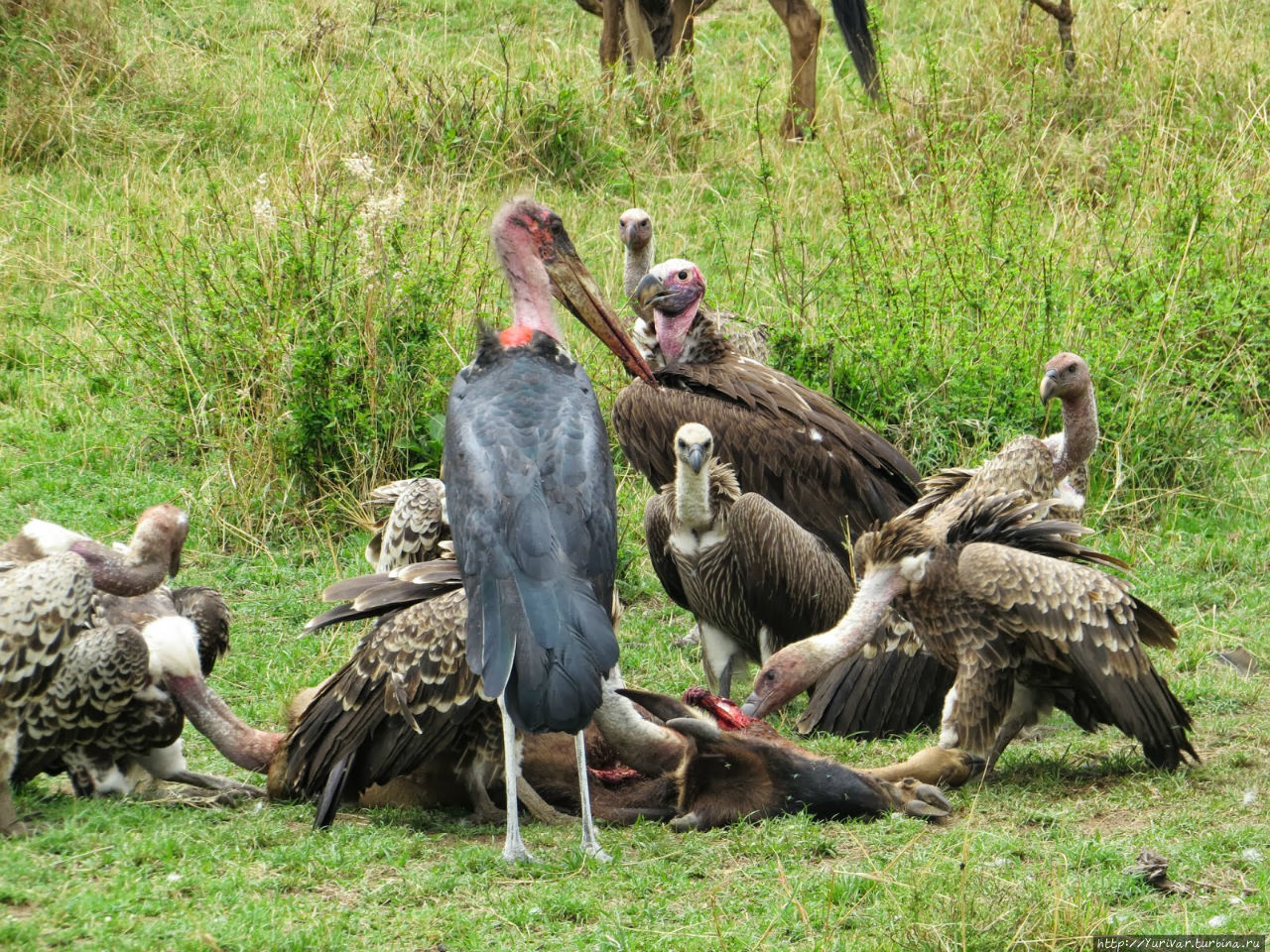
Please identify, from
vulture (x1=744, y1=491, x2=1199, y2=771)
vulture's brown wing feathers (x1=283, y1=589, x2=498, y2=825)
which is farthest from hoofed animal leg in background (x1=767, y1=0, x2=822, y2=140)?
vulture's brown wing feathers (x1=283, y1=589, x2=498, y2=825)

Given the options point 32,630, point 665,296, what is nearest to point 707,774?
point 32,630

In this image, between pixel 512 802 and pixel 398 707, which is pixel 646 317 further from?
pixel 512 802

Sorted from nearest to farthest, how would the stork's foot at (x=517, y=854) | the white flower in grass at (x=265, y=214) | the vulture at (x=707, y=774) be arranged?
1. the stork's foot at (x=517, y=854)
2. the vulture at (x=707, y=774)
3. the white flower in grass at (x=265, y=214)

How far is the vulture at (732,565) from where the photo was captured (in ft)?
19.7

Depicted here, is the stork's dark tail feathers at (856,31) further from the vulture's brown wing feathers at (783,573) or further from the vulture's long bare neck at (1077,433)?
the vulture's brown wing feathers at (783,573)

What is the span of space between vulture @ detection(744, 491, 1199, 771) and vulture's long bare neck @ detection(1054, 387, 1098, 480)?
1148mm

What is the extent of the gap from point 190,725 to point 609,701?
161 cm

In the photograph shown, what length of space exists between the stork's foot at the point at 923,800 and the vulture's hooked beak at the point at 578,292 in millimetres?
1913

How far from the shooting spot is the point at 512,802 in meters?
4.44

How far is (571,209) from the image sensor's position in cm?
1026

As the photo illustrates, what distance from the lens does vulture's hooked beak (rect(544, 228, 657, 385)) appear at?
222 inches

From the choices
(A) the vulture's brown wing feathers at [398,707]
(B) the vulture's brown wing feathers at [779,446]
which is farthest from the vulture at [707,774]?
(B) the vulture's brown wing feathers at [779,446]

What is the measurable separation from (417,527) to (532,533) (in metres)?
1.63

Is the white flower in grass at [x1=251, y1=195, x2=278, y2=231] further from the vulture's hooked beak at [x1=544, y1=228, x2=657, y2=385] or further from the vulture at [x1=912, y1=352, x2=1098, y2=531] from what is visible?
the vulture at [x1=912, y1=352, x2=1098, y2=531]
